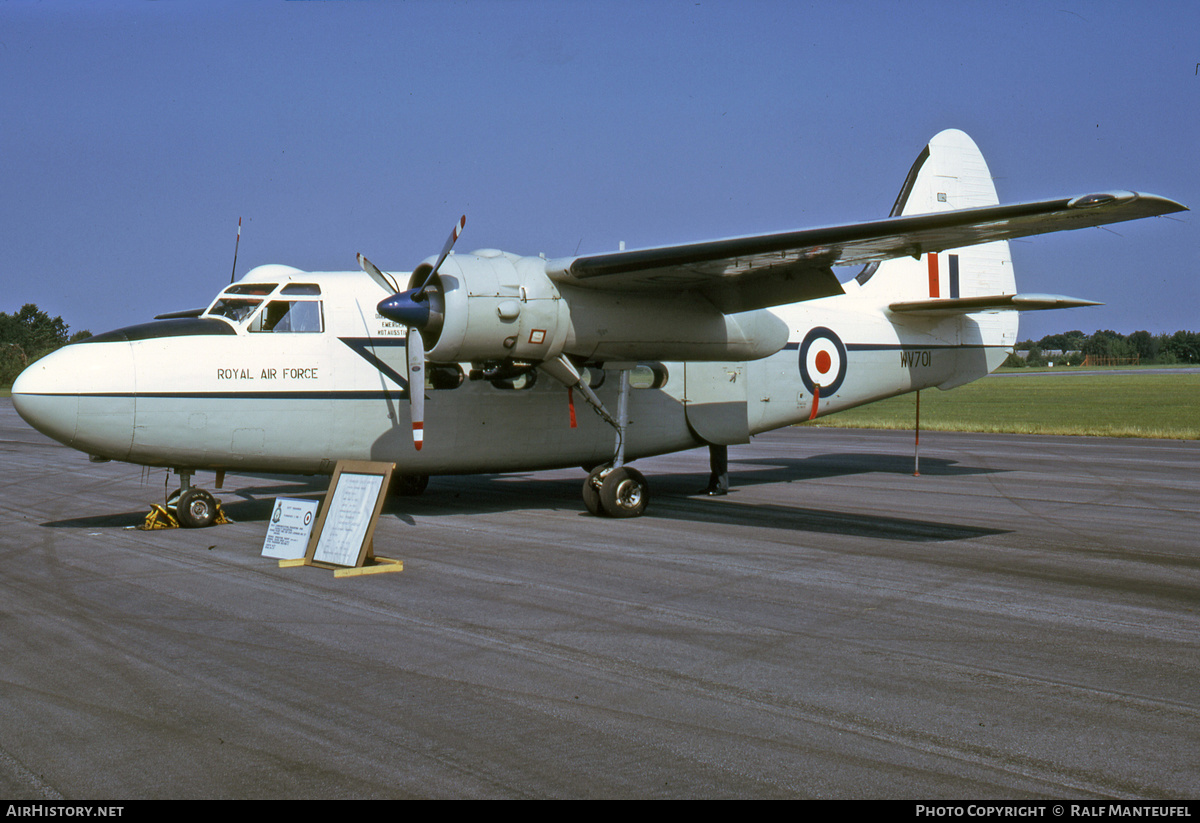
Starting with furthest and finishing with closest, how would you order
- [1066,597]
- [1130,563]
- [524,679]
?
[1130,563] < [1066,597] < [524,679]

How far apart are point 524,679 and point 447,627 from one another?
156 centimetres

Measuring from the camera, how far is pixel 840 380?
1769 cm

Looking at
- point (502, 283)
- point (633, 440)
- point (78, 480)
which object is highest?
point (502, 283)

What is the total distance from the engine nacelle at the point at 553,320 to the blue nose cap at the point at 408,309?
0.12m

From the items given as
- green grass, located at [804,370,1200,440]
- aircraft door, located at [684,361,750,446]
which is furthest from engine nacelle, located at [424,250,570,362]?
green grass, located at [804,370,1200,440]

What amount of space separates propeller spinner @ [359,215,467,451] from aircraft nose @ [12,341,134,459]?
3371 mm

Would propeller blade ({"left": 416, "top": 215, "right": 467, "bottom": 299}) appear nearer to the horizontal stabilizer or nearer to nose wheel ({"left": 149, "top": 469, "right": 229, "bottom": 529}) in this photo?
nose wheel ({"left": 149, "top": 469, "right": 229, "bottom": 529})

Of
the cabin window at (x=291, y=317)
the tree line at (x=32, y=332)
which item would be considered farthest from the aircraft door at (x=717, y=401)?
the tree line at (x=32, y=332)

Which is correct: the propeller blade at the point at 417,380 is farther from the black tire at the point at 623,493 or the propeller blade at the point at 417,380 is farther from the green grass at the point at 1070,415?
the green grass at the point at 1070,415

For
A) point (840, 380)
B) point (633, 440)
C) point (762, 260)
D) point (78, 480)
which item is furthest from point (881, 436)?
point (78, 480)

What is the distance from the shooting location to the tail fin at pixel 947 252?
18.6 m

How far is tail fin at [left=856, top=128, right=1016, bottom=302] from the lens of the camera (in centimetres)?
1861

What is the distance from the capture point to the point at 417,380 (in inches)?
507

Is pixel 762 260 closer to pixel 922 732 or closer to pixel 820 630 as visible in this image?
pixel 820 630
